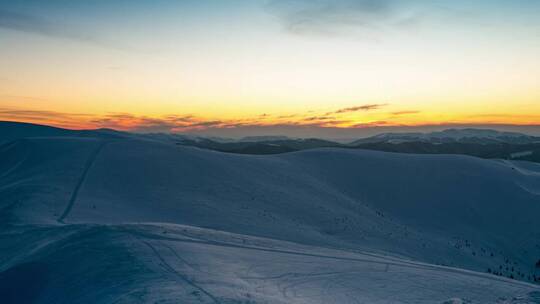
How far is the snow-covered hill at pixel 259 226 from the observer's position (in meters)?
8.85

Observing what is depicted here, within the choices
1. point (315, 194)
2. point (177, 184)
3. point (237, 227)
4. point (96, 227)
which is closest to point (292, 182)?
point (315, 194)

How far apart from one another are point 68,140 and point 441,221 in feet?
114

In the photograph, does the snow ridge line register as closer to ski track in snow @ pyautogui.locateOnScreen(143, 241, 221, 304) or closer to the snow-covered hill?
the snow-covered hill

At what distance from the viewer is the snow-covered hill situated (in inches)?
348

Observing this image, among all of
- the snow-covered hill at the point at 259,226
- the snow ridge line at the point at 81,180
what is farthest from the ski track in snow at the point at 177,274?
the snow ridge line at the point at 81,180

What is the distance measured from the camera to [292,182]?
3005cm

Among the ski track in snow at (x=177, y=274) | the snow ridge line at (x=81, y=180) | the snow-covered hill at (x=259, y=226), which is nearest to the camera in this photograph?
the ski track in snow at (x=177, y=274)

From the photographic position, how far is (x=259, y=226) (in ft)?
59.2

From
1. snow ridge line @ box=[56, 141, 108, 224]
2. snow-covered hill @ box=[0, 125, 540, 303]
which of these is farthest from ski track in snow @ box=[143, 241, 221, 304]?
snow ridge line @ box=[56, 141, 108, 224]

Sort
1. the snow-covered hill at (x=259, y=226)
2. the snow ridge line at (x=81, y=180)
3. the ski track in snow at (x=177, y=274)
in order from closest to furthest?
the ski track in snow at (x=177, y=274), the snow-covered hill at (x=259, y=226), the snow ridge line at (x=81, y=180)

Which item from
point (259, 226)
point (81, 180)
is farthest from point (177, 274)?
point (81, 180)

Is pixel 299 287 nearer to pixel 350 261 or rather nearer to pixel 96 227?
pixel 350 261

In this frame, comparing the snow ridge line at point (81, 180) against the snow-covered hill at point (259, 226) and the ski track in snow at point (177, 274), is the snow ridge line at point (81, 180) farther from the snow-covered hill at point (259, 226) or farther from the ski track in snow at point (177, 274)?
the ski track in snow at point (177, 274)

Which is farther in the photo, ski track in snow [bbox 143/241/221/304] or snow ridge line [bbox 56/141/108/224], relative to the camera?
snow ridge line [bbox 56/141/108/224]
